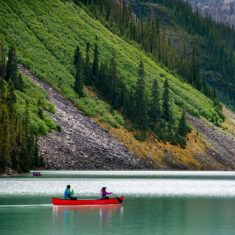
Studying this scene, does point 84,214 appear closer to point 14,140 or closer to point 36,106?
point 14,140

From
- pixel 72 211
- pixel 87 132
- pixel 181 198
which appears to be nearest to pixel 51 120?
pixel 87 132

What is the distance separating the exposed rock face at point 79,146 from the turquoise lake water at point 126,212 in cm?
5303

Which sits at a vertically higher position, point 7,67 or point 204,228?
point 7,67

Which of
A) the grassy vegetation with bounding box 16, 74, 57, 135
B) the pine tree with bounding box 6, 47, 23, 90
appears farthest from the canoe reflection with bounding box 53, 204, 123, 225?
the pine tree with bounding box 6, 47, 23, 90

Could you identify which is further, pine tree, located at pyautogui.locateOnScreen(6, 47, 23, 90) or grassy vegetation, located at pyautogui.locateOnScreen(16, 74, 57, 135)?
pine tree, located at pyautogui.locateOnScreen(6, 47, 23, 90)

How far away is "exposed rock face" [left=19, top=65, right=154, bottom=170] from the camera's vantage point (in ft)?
523

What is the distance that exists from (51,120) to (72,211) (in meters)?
97.5

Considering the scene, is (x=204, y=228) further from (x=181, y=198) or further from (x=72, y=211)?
(x=181, y=198)

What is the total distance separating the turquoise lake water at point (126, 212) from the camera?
59.4 metres

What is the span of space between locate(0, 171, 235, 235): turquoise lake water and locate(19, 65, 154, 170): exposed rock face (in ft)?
174

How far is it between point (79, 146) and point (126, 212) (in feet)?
310

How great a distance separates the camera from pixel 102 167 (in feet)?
552

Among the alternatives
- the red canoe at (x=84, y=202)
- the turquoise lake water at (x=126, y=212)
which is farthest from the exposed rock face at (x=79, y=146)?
the red canoe at (x=84, y=202)

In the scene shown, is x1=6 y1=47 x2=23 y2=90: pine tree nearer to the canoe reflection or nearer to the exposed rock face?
the exposed rock face
